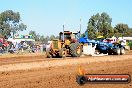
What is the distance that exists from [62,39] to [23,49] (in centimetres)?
1339

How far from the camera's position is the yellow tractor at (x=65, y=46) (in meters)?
27.8

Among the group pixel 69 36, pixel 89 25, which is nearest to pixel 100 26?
pixel 89 25

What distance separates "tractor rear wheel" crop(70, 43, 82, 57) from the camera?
2778 centimetres

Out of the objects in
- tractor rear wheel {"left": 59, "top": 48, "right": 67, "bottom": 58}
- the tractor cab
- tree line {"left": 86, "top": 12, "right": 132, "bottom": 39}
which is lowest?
tractor rear wheel {"left": 59, "top": 48, "right": 67, "bottom": 58}

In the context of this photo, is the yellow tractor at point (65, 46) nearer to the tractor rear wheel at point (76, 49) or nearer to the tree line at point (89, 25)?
the tractor rear wheel at point (76, 49)

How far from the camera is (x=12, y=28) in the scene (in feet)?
311

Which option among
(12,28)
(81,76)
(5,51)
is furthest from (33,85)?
(12,28)

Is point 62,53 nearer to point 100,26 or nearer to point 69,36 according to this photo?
point 69,36

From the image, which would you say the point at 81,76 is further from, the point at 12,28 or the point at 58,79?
the point at 12,28

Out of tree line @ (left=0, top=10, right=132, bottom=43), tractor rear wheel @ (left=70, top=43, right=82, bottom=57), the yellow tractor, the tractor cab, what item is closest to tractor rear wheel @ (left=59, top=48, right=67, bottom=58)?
the yellow tractor

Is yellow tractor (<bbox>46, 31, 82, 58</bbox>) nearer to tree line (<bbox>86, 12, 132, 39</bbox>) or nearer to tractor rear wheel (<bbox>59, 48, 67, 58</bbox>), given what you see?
tractor rear wheel (<bbox>59, 48, 67, 58</bbox>)

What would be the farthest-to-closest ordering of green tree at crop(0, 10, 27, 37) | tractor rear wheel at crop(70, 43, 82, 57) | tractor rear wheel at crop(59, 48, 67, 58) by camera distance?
green tree at crop(0, 10, 27, 37), tractor rear wheel at crop(70, 43, 82, 57), tractor rear wheel at crop(59, 48, 67, 58)

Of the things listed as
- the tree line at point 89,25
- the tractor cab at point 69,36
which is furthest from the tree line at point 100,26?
the tractor cab at point 69,36

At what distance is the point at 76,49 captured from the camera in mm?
28203
